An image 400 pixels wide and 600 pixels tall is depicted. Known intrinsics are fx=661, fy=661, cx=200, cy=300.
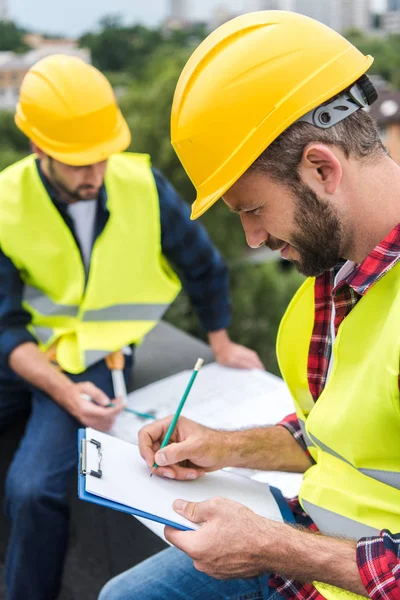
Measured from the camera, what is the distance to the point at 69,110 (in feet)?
6.80

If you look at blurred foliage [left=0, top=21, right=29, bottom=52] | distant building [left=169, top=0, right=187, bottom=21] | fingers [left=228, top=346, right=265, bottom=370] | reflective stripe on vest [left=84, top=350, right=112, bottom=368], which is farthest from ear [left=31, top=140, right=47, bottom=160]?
distant building [left=169, top=0, right=187, bottom=21]

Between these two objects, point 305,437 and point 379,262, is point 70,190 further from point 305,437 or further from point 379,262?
point 379,262

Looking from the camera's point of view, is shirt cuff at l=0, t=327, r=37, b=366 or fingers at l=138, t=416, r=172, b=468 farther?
shirt cuff at l=0, t=327, r=37, b=366

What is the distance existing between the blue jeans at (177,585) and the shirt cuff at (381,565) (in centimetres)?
35

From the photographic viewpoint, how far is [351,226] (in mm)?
1209

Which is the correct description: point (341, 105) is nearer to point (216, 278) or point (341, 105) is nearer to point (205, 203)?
point (205, 203)

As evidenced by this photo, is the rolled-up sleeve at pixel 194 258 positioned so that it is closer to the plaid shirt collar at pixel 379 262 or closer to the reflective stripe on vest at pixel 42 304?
the reflective stripe on vest at pixel 42 304

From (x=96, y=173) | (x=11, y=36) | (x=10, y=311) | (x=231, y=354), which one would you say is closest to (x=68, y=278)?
(x=10, y=311)

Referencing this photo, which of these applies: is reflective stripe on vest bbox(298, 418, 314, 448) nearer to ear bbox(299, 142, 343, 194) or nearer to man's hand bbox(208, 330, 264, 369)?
ear bbox(299, 142, 343, 194)

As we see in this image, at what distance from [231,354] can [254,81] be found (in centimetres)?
145

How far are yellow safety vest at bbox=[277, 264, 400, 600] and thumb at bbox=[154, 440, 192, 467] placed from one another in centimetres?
27

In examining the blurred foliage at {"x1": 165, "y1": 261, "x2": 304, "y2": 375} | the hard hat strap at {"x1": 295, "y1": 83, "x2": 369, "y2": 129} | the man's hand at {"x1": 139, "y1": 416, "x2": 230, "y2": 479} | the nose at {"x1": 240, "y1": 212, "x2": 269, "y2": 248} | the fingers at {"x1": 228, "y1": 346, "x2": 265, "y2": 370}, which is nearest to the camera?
the hard hat strap at {"x1": 295, "y1": 83, "x2": 369, "y2": 129}

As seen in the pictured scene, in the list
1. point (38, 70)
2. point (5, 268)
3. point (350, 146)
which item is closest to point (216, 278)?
point (5, 268)

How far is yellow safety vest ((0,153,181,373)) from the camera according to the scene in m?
2.21
